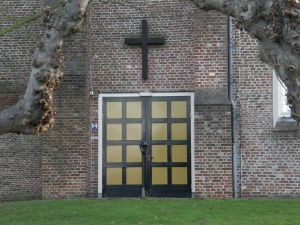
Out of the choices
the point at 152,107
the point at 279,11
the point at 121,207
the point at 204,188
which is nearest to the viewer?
the point at 279,11

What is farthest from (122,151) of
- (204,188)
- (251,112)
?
(251,112)

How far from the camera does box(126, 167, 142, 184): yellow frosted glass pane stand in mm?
16562

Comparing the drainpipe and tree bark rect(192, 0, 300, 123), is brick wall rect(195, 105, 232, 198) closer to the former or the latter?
the drainpipe

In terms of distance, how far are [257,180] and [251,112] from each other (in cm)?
181

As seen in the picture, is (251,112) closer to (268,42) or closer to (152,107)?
(152,107)

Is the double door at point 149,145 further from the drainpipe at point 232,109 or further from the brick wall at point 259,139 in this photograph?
the brick wall at point 259,139

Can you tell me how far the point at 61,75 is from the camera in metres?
A: 10.8

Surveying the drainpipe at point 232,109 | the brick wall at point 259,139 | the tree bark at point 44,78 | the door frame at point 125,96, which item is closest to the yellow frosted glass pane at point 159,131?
the door frame at point 125,96

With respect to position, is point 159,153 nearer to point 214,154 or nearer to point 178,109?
point 178,109

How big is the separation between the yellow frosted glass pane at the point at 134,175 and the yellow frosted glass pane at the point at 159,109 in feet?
5.09

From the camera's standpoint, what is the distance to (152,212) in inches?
497

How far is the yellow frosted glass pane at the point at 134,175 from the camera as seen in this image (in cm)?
1656

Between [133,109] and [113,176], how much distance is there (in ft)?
6.34

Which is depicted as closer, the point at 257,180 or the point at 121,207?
the point at 121,207
